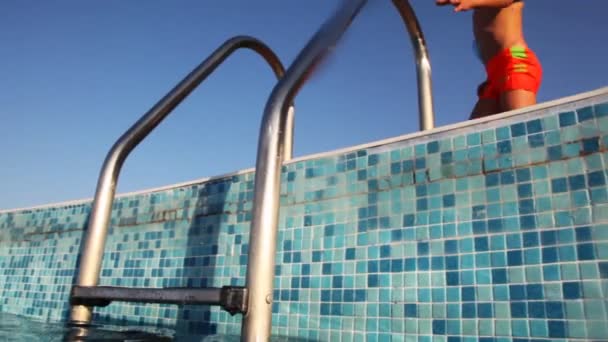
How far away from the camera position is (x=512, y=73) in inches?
94.4

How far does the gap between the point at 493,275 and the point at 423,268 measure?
248 mm

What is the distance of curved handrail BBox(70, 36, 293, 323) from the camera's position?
189 cm

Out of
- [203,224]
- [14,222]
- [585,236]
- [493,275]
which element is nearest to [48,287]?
[14,222]

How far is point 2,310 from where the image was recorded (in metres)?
3.29

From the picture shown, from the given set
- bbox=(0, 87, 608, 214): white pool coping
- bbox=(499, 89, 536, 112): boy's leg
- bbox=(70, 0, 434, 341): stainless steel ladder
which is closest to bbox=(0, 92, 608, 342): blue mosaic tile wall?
bbox=(0, 87, 608, 214): white pool coping

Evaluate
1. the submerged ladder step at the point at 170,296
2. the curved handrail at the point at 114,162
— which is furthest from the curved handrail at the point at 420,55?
the submerged ladder step at the point at 170,296

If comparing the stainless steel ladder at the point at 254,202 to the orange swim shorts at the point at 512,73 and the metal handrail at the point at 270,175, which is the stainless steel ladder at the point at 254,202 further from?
the orange swim shorts at the point at 512,73

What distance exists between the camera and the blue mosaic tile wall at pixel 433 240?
4.57 feet

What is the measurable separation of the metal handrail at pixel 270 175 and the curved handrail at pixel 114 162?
805 millimetres

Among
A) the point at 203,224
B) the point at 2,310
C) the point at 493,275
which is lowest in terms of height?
the point at 2,310

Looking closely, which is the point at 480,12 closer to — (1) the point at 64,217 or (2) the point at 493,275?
(2) the point at 493,275

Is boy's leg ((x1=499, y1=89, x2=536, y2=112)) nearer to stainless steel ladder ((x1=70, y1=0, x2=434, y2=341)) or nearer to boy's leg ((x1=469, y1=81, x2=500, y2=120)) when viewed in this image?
boy's leg ((x1=469, y1=81, x2=500, y2=120))

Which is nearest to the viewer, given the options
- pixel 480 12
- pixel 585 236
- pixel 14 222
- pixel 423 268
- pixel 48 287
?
pixel 585 236

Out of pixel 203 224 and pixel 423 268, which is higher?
pixel 203 224
